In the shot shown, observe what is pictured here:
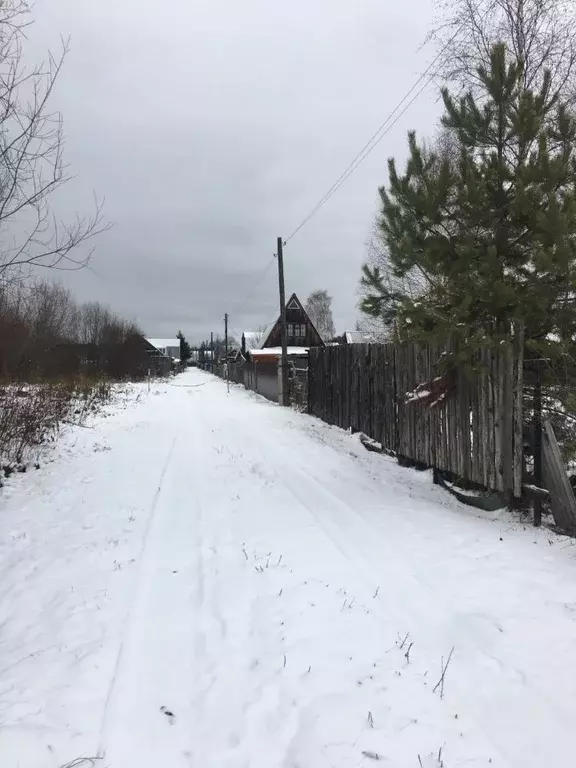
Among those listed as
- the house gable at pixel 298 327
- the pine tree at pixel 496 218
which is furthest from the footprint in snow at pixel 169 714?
the house gable at pixel 298 327

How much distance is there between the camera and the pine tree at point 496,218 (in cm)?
510

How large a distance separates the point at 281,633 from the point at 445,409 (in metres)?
4.41

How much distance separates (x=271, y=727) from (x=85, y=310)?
5785 centimetres

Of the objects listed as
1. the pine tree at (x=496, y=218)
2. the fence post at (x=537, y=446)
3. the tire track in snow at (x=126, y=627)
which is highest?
the pine tree at (x=496, y=218)

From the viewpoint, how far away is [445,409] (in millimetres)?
6875

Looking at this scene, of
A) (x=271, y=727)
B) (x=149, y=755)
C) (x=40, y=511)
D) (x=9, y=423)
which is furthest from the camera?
(x=9, y=423)

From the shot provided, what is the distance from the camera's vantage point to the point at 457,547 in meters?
4.70

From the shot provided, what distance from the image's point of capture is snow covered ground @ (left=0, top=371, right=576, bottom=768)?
2383mm

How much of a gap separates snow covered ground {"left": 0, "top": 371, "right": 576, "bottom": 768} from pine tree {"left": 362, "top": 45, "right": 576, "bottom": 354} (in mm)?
2375

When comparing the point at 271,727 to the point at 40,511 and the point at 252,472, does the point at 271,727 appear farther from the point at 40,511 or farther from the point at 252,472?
the point at 252,472

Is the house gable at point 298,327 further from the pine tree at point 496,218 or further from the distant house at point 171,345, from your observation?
the distant house at point 171,345

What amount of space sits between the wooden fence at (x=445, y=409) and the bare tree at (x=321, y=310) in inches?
2610

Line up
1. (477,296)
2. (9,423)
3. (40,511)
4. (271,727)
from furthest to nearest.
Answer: (9,423), (40,511), (477,296), (271,727)

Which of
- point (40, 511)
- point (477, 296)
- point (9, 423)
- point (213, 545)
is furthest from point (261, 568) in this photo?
point (9, 423)
